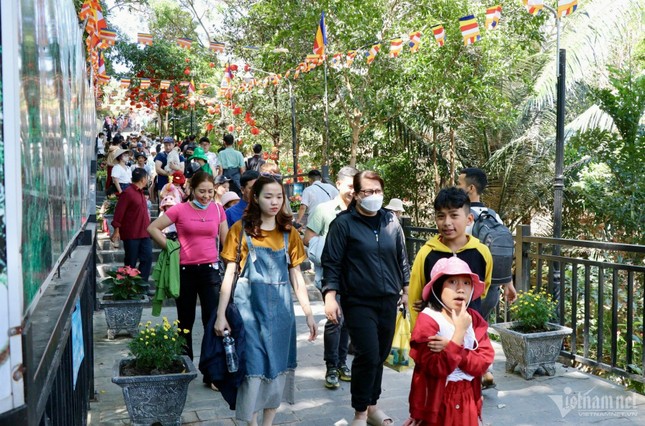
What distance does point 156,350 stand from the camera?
4.89 meters

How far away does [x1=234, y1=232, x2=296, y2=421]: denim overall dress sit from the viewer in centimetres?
450

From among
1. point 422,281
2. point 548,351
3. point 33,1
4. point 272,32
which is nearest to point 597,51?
point 272,32

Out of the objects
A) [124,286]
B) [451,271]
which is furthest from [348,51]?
[451,271]

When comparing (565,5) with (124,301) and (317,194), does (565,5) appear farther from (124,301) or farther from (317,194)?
(124,301)

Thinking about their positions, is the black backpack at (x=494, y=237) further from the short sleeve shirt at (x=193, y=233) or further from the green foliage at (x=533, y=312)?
the short sleeve shirt at (x=193, y=233)

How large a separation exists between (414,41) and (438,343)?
11401 mm

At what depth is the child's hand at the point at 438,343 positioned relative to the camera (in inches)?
142

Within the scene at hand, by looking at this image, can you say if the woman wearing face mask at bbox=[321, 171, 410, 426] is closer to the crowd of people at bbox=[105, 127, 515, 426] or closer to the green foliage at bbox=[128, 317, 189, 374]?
the crowd of people at bbox=[105, 127, 515, 426]

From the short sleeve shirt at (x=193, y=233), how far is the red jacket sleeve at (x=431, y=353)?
2933mm

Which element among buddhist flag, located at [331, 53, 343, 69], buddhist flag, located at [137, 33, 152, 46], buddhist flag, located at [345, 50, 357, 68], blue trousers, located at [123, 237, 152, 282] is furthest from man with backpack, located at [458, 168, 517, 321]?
buddhist flag, located at [137, 33, 152, 46]

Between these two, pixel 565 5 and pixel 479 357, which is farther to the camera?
pixel 565 5

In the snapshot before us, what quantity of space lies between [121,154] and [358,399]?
11140 millimetres

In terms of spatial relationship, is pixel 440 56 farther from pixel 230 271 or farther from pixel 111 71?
pixel 111 71

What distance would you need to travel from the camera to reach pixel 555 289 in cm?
742
